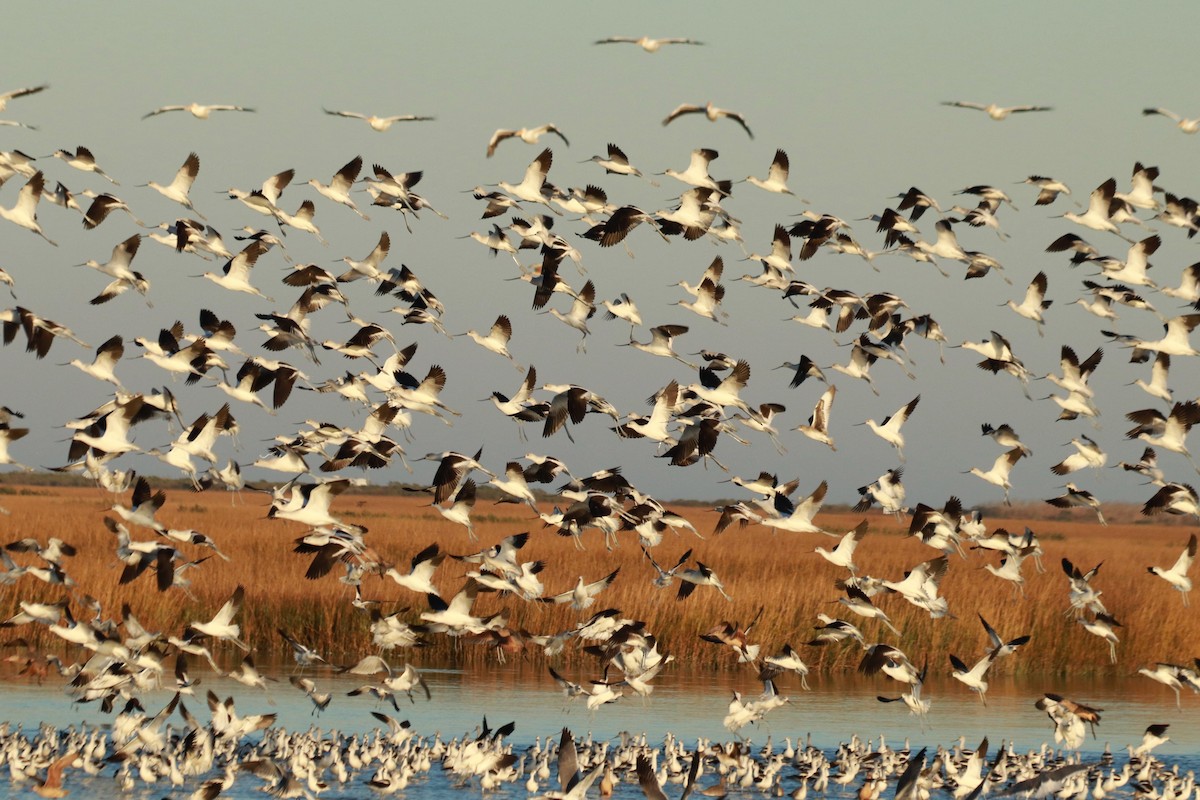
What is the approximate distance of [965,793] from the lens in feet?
61.4

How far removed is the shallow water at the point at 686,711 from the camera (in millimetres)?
23531

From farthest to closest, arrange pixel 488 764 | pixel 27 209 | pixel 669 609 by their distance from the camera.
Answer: pixel 669 609 → pixel 27 209 → pixel 488 764

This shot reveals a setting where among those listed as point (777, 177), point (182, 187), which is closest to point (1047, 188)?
point (777, 177)

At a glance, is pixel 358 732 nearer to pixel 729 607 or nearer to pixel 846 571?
pixel 729 607

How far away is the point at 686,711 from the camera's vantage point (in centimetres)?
2538

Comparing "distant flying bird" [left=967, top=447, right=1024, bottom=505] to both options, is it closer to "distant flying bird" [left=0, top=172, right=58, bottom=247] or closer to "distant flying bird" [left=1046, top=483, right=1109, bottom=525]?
"distant flying bird" [left=1046, top=483, right=1109, bottom=525]

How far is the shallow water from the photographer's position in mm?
23531

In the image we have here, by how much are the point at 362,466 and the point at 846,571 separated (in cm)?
1735

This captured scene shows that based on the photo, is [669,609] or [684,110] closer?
[684,110]

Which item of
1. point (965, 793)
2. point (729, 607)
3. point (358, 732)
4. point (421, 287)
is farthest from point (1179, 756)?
point (421, 287)

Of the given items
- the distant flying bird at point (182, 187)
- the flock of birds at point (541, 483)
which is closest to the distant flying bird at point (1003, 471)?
the flock of birds at point (541, 483)

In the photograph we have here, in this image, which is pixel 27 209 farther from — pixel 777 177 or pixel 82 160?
pixel 777 177

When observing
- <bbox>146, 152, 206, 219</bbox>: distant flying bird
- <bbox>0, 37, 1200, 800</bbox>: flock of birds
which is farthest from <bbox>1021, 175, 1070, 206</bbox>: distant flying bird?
<bbox>146, 152, 206, 219</bbox>: distant flying bird

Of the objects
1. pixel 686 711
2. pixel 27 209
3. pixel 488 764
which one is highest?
pixel 27 209
